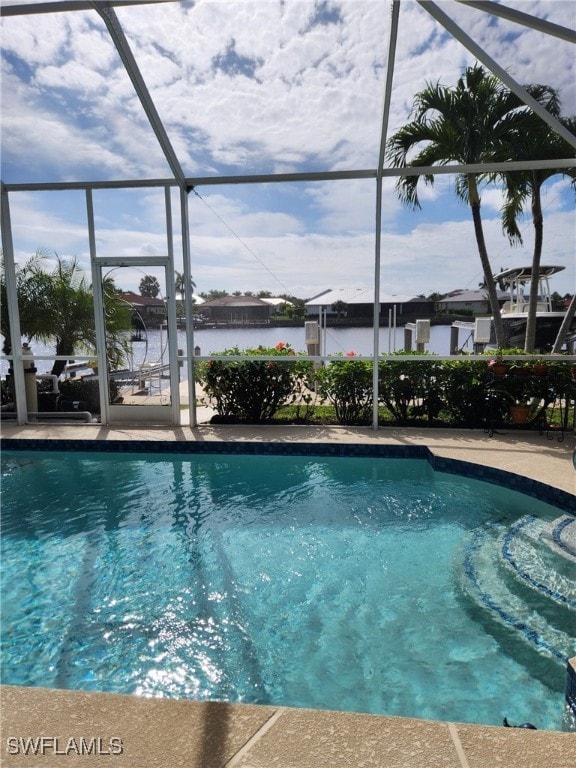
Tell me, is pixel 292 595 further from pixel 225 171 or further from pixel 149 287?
pixel 225 171

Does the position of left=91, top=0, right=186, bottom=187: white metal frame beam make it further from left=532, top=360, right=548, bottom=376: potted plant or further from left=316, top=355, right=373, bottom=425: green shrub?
left=532, top=360, right=548, bottom=376: potted plant

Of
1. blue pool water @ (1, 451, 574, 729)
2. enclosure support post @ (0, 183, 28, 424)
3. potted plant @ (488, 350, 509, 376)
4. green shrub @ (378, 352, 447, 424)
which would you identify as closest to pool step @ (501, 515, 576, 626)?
blue pool water @ (1, 451, 574, 729)

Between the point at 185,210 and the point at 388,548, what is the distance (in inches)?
191

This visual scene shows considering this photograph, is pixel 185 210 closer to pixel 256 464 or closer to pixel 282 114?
pixel 282 114

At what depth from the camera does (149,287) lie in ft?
22.3

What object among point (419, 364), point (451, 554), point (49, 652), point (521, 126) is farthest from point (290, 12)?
point (49, 652)

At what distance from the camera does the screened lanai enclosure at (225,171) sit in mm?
4672

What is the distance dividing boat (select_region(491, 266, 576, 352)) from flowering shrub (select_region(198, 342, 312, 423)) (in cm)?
289

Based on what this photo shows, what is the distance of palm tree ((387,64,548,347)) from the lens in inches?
233

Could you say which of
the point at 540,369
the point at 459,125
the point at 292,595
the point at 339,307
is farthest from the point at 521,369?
the point at 292,595

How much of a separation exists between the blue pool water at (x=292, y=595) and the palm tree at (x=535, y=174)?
11.0 ft

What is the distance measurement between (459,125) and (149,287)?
447cm

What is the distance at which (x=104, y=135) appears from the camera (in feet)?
19.1

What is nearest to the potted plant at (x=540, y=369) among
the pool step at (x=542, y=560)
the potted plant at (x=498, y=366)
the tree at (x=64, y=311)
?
the potted plant at (x=498, y=366)
